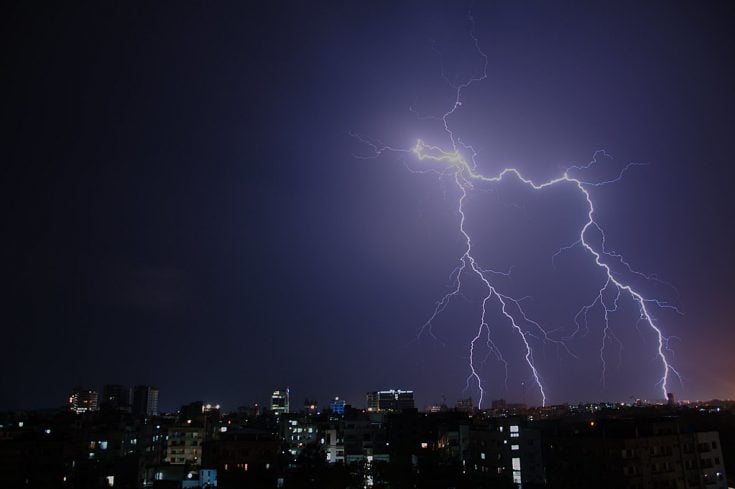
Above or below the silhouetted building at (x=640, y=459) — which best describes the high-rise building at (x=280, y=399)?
above

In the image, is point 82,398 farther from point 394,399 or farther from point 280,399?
point 394,399

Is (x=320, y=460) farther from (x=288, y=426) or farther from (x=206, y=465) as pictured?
(x=288, y=426)

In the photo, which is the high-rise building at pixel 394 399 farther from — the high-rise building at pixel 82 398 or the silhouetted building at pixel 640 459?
the silhouetted building at pixel 640 459

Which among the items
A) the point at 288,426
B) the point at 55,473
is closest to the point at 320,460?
the point at 55,473

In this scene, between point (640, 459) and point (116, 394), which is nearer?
point (640, 459)

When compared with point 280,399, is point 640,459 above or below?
below

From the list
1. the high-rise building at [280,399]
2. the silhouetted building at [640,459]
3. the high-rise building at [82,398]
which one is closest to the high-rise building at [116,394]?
the high-rise building at [82,398]

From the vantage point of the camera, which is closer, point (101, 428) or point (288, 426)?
point (101, 428)

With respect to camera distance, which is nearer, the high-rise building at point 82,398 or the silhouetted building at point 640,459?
the silhouetted building at point 640,459

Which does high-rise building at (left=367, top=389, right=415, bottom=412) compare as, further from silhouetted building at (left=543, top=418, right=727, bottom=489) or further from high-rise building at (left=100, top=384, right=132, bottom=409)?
silhouetted building at (left=543, top=418, right=727, bottom=489)

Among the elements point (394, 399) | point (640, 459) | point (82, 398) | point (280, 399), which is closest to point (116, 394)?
point (82, 398)

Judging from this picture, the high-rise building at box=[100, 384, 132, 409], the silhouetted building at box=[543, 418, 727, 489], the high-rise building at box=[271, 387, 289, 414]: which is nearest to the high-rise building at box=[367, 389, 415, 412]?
the high-rise building at box=[271, 387, 289, 414]
